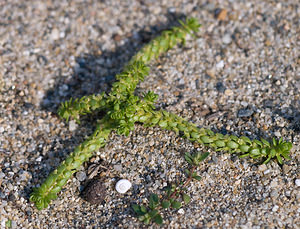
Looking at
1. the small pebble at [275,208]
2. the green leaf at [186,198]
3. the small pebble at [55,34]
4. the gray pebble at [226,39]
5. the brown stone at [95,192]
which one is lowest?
the small pebble at [275,208]

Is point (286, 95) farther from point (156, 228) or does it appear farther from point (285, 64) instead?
point (156, 228)

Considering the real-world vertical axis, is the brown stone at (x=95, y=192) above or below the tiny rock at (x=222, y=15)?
below

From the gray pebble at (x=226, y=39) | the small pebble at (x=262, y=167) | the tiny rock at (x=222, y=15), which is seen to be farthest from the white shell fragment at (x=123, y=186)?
the tiny rock at (x=222, y=15)

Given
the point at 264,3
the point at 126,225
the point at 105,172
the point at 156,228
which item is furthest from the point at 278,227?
the point at 264,3

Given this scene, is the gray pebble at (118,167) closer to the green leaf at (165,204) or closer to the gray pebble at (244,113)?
the green leaf at (165,204)

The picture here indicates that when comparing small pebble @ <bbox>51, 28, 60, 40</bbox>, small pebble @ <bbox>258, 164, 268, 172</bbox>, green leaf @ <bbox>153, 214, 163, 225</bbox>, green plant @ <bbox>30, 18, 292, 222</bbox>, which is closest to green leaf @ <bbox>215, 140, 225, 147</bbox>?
green plant @ <bbox>30, 18, 292, 222</bbox>

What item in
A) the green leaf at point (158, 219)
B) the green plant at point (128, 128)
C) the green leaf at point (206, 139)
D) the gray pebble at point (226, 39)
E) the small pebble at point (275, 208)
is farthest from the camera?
the gray pebble at point (226, 39)

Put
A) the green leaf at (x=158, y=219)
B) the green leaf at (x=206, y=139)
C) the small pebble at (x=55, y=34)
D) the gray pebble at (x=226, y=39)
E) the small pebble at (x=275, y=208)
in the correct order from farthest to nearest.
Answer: the small pebble at (x=55, y=34) → the gray pebble at (x=226, y=39) → the green leaf at (x=206, y=139) → the small pebble at (x=275, y=208) → the green leaf at (x=158, y=219)
